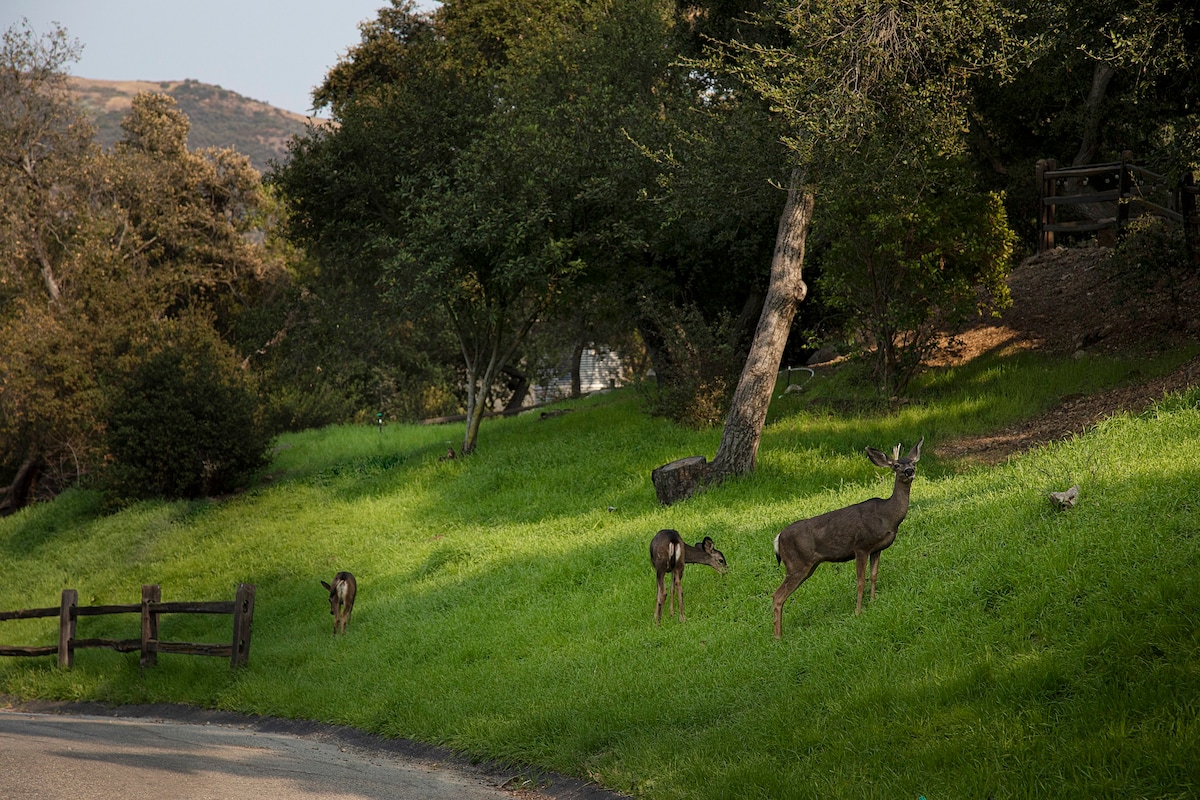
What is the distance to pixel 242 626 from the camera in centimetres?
1634

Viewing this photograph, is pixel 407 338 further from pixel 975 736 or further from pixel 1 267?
pixel 975 736

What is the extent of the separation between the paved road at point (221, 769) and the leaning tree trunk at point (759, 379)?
800 cm

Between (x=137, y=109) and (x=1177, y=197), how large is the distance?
42259 mm

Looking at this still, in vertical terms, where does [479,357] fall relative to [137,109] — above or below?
below

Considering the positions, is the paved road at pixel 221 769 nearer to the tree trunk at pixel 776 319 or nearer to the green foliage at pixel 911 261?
the tree trunk at pixel 776 319

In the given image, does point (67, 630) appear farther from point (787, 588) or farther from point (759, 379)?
point (787, 588)

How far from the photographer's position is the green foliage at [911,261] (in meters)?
20.7

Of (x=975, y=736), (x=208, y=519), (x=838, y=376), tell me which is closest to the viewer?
(x=975, y=736)

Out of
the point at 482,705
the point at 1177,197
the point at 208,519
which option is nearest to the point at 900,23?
the point at 1177,197

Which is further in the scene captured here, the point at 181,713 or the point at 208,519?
the point at 208,519

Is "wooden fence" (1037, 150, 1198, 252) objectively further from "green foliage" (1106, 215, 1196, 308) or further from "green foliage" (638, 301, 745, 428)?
"green foliage" (638, 301, 745, 428)

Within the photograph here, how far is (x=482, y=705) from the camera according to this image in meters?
11.8

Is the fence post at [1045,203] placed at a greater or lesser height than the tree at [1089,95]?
lesser

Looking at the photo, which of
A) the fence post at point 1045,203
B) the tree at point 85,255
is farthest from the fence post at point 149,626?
the fence post at point 1045,203
